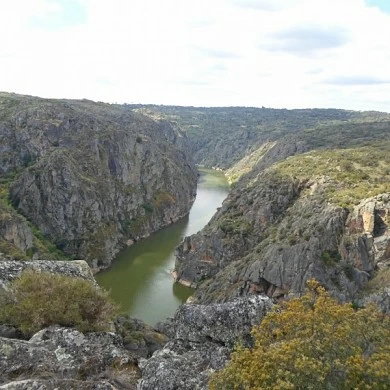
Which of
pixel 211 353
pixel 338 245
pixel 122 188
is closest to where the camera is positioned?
pixel 211 353

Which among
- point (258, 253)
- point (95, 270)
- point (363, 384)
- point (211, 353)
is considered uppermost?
point (363, 384)

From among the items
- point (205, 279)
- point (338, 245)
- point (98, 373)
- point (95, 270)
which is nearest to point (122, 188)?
point (95, 270)

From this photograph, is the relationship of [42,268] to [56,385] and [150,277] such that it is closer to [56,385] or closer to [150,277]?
[56,385]

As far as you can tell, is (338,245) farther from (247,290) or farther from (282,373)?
(282,373)

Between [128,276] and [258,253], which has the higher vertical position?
[258,253]

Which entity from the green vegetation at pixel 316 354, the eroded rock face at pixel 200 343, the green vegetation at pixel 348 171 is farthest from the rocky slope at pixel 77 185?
the green vegetation at pixel 316 354

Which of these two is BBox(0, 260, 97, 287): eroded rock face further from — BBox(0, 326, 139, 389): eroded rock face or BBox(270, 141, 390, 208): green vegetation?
BBox(270, 141, 390, 208): green vegetation
